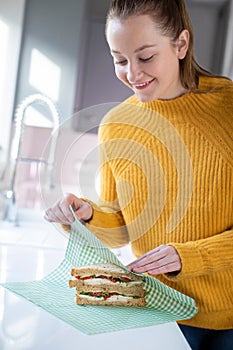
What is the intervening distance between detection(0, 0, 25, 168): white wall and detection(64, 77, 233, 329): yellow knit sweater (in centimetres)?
114

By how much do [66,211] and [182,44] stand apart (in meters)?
0.30

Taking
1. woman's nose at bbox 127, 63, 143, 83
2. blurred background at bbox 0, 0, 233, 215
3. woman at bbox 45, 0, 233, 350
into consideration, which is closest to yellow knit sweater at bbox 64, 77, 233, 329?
woman at bbox 45, 0, 233, 350

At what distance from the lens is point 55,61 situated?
1904 mm

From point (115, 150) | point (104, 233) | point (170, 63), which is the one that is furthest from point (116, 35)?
point (104, 233)

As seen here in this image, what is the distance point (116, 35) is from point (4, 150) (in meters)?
1.30

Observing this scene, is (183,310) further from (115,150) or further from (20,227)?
(20,227)

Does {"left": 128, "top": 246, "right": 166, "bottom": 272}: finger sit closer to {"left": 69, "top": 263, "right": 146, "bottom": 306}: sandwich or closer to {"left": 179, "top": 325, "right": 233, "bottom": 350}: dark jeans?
{"left": 69, "top": 263, "right": 146, "bottom": 306}: sandwich

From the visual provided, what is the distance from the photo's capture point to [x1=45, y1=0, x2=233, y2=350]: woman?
70 cm

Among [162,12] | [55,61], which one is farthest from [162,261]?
[55,61]

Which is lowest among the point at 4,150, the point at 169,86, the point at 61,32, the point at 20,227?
the point at 20,227

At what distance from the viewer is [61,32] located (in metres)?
1.90

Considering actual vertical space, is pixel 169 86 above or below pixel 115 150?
above

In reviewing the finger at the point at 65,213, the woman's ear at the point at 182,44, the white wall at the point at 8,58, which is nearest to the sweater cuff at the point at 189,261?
the finger at the point at 65,213

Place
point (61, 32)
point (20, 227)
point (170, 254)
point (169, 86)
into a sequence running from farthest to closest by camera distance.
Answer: point (61, 32) < point (20, 227) < point (169, 86) < point (170, 254)
